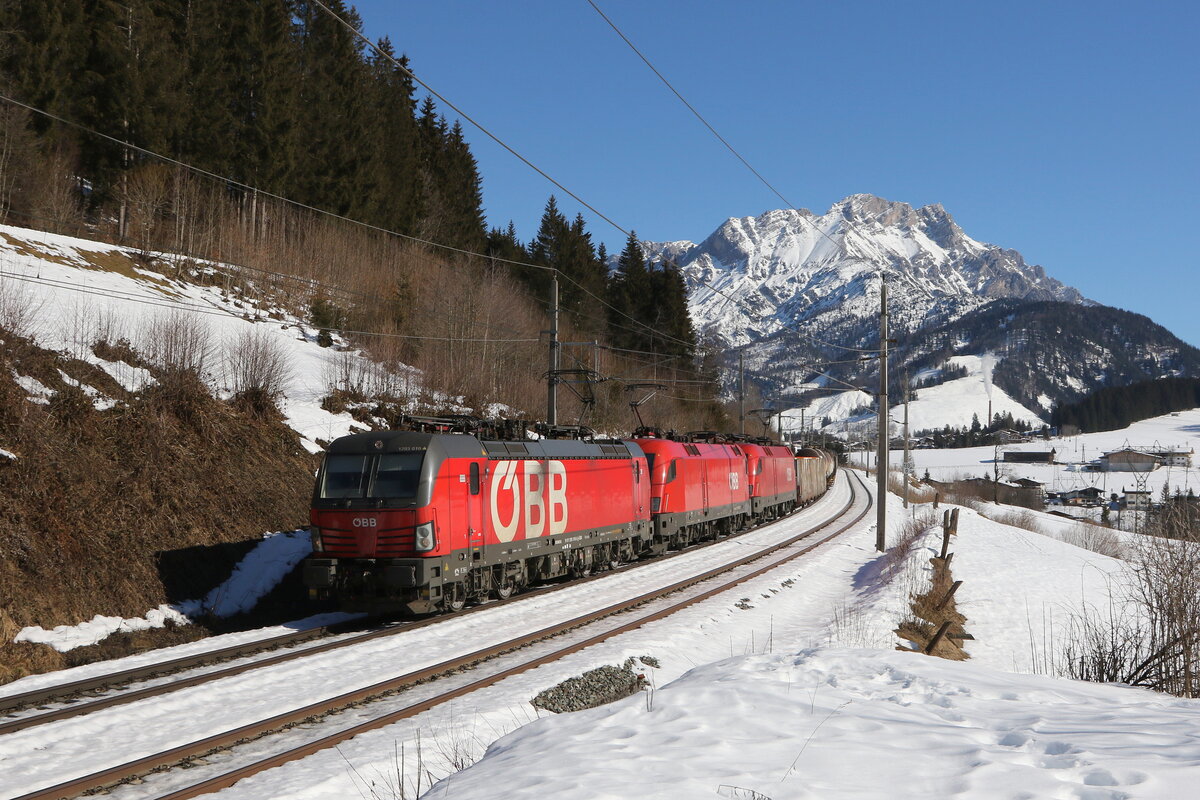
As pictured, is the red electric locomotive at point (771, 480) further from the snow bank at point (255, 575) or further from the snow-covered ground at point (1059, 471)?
the snow-covered ground at point (1059, 471)

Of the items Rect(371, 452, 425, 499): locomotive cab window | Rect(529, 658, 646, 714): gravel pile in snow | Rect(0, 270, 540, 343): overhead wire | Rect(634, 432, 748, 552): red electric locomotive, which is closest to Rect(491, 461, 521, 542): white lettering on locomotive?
Rect(371, 452, 425, 499): locomotive cab window

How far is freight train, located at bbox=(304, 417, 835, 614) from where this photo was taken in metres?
15.3

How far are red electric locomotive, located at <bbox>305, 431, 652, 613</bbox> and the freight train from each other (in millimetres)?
21

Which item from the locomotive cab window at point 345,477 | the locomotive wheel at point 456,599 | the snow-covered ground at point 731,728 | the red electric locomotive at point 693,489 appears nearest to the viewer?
the snow-covered ground at point 731,728

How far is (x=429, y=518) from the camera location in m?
15.3

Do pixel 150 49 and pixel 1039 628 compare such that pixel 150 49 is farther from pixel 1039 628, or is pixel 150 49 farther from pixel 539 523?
pixel 1039 628

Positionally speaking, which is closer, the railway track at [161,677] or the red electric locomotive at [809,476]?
the railway track at [161,677]

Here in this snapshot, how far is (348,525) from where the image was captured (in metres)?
15.5

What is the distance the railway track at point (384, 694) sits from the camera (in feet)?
25.7

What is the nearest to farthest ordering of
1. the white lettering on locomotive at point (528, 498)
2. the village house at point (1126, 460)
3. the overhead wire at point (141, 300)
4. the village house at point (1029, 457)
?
the white lettering on locomotive at point (528, 498) → the overhead wire at point (141, 300) → the village house at point (1126, 460) → the village house at point (1029, 457)

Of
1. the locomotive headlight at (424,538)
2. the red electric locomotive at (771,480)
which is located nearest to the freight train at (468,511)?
the locomotive headlight at (424,538)

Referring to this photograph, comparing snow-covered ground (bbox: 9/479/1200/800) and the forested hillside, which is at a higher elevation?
the forested hillside

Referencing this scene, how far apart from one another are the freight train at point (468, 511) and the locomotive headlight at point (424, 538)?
0.06 ft

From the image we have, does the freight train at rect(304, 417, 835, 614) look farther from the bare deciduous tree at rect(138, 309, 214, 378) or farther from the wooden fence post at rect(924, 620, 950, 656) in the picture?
the wooden fence post at rect(924, 620, 950, 656)
